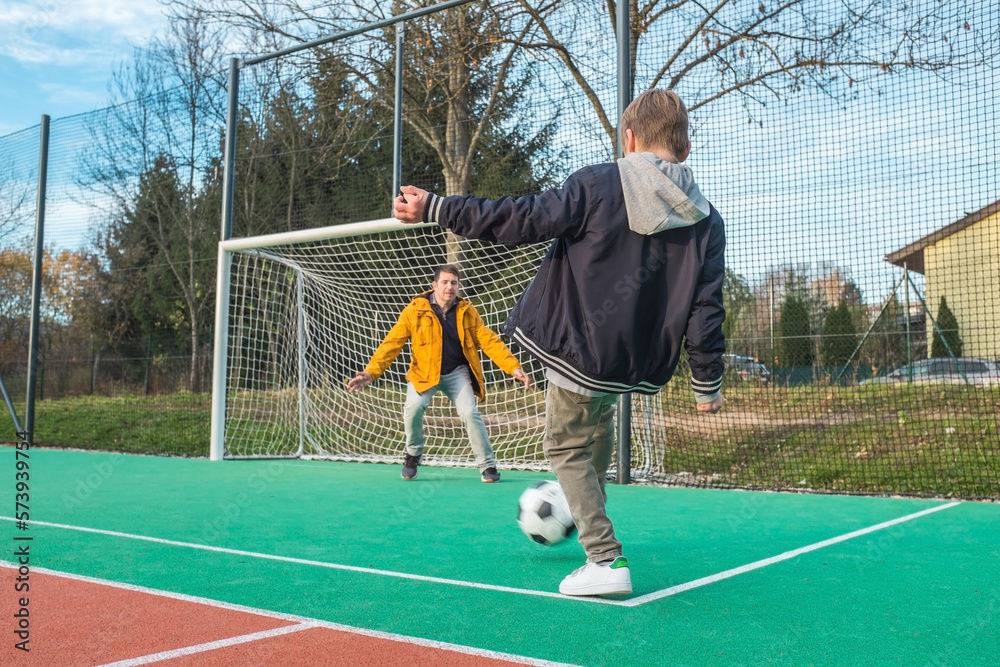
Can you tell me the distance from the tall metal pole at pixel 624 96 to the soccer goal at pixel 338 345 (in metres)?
1.33

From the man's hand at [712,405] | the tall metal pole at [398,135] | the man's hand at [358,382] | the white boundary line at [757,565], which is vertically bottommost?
the white boundary line at [757,565]

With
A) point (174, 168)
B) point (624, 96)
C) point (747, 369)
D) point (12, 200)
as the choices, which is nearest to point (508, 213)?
point (624, 96)

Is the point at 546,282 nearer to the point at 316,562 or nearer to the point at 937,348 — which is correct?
the point at 316,562

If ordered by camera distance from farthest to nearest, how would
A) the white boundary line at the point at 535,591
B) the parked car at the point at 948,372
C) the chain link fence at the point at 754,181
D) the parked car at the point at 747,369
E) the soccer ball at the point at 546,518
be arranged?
the parked car at the point at 747,369, the parked car at the point at 948,372, the chain link fence at the point at 754,181, the soccer ball at the point at 546,518, the white boundary line at the point at 535,591

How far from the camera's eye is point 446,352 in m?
7.22

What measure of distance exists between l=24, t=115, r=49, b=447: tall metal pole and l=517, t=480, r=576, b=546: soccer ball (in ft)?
32.0

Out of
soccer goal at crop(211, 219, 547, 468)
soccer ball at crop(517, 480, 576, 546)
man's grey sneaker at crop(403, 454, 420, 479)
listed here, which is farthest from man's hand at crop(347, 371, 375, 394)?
soccer ball at crop(517, 480, 576, 546)

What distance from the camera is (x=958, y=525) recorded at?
15.9 feet

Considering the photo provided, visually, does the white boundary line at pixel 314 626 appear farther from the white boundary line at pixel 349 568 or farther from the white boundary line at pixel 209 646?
the white boundary line at pixel 349 568

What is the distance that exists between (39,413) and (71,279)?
16.0 feet

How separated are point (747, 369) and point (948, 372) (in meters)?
2.17

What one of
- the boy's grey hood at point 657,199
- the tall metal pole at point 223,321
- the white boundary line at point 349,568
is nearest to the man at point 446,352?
the tall metal pole at point 223,321

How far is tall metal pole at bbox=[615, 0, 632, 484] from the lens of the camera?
706 centimetres

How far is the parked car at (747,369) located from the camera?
28.9 feet
